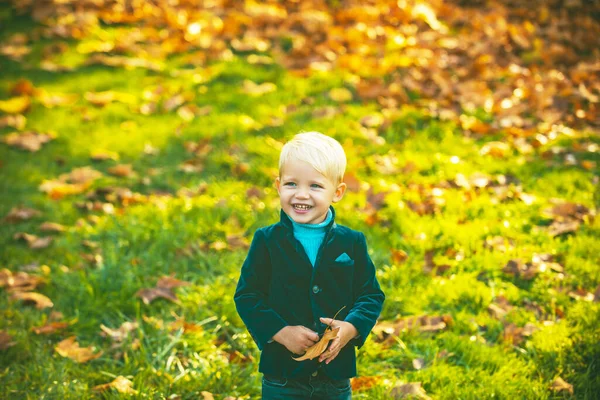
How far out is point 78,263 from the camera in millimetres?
3848

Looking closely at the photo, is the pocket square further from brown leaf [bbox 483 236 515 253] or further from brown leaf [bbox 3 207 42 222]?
brown leaf [bbox 3 207 42 222]

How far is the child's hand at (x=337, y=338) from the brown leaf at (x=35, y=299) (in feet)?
6.47

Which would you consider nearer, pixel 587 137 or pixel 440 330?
pixel 440 330

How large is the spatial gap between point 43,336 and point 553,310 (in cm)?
273

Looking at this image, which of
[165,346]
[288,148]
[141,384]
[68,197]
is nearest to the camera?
[288,148]

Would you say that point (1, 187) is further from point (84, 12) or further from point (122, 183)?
point (84, 12)

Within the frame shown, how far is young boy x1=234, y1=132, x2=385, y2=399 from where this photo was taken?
2180 mm

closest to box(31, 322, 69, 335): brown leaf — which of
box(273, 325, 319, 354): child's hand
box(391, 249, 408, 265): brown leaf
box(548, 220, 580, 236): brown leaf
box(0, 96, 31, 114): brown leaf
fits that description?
box(273, 325, 319, 354): child's hand

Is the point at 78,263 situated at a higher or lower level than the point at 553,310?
lower

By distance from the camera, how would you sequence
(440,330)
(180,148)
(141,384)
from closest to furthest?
(141,384) < (440,330) < (180,148)

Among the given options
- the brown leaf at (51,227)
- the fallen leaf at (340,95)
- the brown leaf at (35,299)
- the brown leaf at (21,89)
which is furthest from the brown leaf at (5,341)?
the fallen leaf at (340,95)

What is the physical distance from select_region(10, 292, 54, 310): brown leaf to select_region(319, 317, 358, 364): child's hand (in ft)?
6.47

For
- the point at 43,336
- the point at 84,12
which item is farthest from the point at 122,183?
the point at 84,12

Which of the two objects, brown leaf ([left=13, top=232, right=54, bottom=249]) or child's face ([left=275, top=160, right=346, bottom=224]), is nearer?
child's face ([left=275, top=160, right=346, bottom=224])
